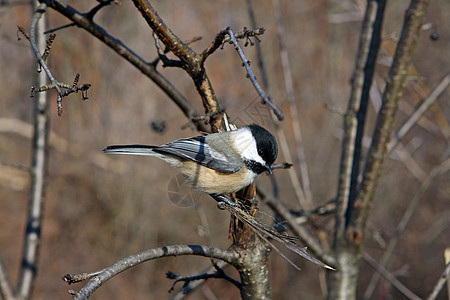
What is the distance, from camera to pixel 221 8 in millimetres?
8773

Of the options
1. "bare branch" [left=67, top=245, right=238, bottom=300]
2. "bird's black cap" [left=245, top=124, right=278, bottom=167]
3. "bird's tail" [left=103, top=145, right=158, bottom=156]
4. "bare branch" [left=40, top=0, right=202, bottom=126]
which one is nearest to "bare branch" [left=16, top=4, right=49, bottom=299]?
"bare branch" [left=40, top=0, right=202, bottom=126]

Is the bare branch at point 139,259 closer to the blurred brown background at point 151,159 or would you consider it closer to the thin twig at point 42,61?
the thin twig at point 42,61

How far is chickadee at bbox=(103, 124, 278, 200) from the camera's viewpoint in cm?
246

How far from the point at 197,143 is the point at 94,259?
17.7ft

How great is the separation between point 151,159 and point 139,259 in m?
5.79

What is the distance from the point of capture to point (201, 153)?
2.66 meters

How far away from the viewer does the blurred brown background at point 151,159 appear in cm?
713

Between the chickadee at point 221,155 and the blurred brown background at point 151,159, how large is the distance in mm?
3957

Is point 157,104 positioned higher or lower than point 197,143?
higher

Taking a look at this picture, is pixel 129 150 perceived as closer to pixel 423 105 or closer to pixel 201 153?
pixel 201 153

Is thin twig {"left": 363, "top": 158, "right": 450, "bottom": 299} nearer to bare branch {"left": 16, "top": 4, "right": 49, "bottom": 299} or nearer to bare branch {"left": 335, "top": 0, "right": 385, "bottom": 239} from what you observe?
bare branch {"left": 335, "top": 0, "right": 385, "bottom": 239}

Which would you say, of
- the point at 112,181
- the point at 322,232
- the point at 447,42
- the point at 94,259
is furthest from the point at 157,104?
the point at 447,42

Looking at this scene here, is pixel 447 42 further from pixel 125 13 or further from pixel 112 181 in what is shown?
pixel 112 181

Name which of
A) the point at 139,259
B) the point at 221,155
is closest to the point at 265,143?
the point at 221,155
